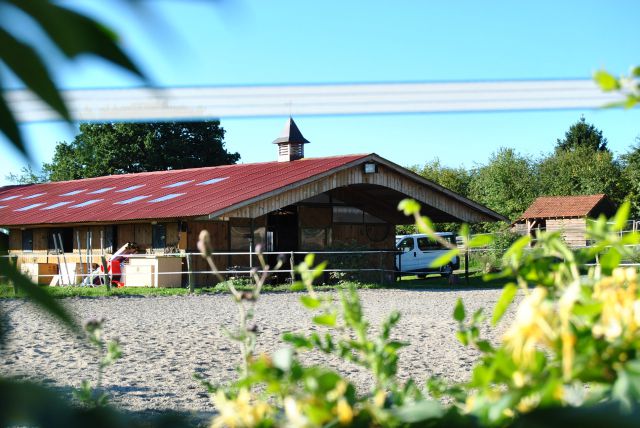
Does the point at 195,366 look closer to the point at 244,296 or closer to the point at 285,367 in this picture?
the point at 244,296

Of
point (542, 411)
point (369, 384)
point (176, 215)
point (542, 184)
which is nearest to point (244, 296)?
point (542, 411)

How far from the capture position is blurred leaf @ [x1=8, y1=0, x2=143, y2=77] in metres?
0.43

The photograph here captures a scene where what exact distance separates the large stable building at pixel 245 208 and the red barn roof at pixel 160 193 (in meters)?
0.04

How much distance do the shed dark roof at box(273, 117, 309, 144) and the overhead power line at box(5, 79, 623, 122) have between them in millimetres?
23492

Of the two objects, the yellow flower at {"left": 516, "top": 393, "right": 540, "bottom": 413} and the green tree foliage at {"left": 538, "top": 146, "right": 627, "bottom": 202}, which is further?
the green tree foliage at {"left": 538, "top": 146, "right": 627, "bottom": 202}

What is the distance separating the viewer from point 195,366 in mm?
7051

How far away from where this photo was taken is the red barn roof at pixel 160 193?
19.9 m

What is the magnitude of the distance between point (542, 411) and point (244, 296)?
924 mm

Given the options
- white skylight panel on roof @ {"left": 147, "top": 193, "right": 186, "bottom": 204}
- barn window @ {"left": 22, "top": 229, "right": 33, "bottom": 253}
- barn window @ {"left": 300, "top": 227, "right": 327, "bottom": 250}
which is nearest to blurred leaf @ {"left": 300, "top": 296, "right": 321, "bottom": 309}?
white skylight panel on roof @ {"left": 147, "top": 193, "right": 186, "bottom": 204}

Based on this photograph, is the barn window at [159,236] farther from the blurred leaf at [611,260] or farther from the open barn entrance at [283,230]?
the blurred leaf at [611,260]

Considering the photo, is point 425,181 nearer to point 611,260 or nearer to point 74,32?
point 611,260

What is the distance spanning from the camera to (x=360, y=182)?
21.4 metres

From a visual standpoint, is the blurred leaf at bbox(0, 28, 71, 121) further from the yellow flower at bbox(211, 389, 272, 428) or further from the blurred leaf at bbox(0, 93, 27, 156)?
the yellow flower at bbox(211, 389, 272, 428)

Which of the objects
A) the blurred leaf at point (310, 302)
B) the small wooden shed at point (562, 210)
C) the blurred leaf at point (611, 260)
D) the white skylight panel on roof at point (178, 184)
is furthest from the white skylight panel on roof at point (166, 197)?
the small wooden shed at point (562, 210)
